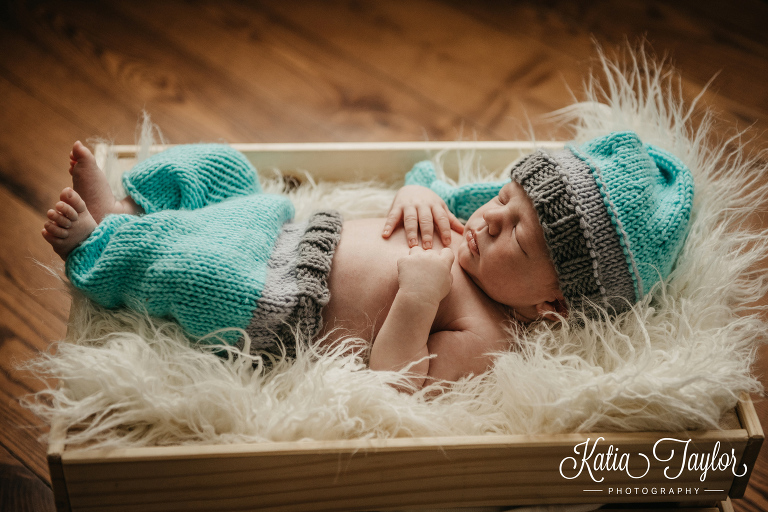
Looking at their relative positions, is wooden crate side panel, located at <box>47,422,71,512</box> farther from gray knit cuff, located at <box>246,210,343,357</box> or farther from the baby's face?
the baby's face

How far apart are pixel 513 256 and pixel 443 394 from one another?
253 millimetres

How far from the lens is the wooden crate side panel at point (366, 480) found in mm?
891

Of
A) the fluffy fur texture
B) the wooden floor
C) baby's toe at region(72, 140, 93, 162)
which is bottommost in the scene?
the fluffy fur texture

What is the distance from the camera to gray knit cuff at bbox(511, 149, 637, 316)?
98 centimetres

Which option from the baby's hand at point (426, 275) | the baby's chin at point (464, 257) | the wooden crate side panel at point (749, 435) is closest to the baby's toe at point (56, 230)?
the baby's hand at point (426, 275)

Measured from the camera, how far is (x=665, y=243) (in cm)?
102

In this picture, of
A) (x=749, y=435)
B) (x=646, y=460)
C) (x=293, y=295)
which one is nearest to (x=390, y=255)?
(x=293, y=295)

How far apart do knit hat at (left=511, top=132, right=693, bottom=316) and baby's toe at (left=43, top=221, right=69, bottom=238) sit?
73cm

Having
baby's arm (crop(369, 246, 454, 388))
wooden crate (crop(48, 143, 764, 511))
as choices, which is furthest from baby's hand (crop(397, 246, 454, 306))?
wooden crate (crop(48, 143, 764, 511))

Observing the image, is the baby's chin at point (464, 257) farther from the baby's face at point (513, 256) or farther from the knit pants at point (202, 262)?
the knit pants at point (202, 262)

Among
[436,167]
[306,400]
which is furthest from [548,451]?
[436,167]

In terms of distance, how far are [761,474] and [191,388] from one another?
3.51ft

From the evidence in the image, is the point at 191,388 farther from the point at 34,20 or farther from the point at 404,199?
the point at 34,20

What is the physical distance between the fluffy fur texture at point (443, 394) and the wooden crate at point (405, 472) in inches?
1.3
